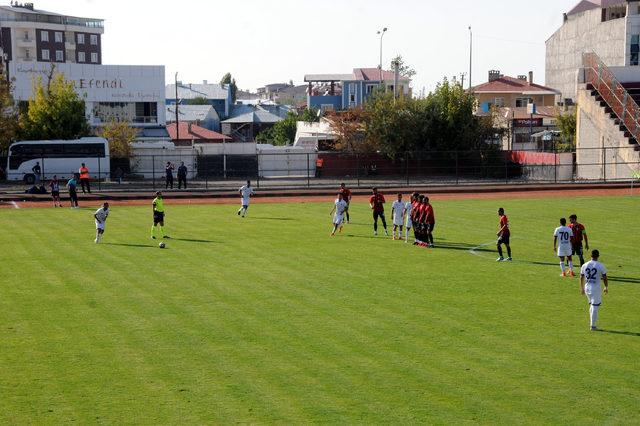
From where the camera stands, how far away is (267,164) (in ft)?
226

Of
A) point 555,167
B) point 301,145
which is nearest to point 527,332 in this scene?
point 555,167

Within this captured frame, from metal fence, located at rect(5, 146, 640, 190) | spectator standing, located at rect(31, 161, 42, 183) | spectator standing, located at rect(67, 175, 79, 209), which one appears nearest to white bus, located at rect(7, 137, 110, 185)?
metal fence, located at rect(5, 146, 640, 190)

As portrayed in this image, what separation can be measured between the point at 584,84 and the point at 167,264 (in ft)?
146

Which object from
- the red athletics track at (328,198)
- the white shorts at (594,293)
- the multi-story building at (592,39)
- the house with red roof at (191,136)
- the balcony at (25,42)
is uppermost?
the balcony at (25,42)

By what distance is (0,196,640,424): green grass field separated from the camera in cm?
1286

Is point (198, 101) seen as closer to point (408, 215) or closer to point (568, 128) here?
point (568, 128)

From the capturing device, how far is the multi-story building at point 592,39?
81631 mm

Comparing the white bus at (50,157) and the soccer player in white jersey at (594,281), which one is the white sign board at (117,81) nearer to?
the white bus at (50,157)

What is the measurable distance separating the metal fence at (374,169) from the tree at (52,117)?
4.11 metres

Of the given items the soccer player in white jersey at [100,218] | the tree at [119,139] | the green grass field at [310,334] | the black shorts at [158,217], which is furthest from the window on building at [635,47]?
the soccer player in white jersey at [100,218]

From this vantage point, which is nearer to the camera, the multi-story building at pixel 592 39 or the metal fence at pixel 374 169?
the metal fence at pixel 374 169

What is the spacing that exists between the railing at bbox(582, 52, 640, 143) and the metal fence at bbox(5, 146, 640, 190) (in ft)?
6.35

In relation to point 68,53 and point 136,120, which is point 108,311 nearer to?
point 136,120

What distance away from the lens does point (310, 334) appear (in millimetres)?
16812
